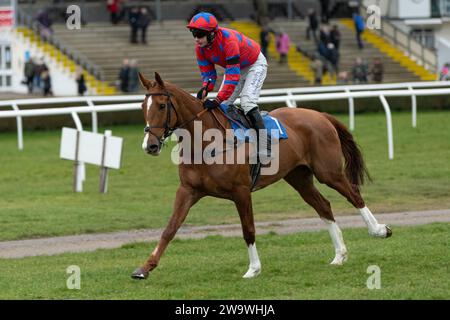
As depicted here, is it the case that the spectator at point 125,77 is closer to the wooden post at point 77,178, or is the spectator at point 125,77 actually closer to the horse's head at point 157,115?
the wooden post at point 77,178

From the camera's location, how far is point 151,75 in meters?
33.1

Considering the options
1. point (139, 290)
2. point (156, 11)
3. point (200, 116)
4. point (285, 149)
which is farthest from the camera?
point (156, 11)

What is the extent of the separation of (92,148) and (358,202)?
620 centimetres

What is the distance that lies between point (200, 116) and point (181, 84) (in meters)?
23.8

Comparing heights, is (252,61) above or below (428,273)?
above

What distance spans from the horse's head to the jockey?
1.60 ft

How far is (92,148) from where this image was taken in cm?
1583

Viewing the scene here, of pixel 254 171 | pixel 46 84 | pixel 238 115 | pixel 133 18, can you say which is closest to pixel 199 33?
pixel 238 115

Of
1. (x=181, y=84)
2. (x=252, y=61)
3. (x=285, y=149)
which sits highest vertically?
(x=252, y=61)

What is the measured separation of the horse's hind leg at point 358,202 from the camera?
10414 mm

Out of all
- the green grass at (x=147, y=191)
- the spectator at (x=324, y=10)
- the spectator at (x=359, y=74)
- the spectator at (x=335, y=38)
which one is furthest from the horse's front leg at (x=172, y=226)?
the spectator at (x=324, y=10)

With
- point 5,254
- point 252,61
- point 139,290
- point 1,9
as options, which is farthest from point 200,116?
point 1,9

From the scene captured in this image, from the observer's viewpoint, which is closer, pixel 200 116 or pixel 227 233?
pixel 200 116
